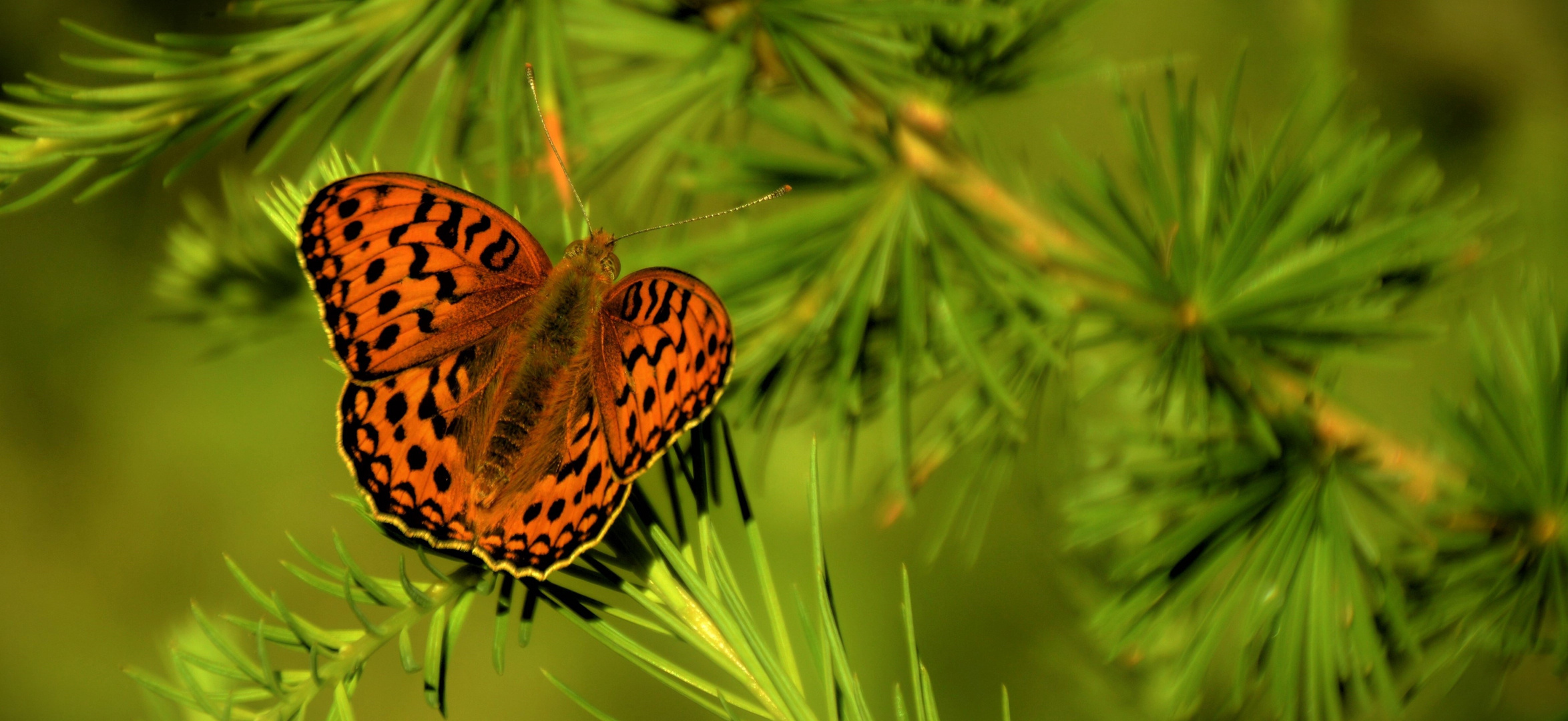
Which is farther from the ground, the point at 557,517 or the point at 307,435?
the point at 307,435

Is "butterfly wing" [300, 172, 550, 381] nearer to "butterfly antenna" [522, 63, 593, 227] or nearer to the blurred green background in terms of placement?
"butterfly antenna" [522, 63, 593, 227]

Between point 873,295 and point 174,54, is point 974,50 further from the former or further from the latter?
point 174,54

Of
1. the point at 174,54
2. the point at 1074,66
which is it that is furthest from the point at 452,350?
the point at 1074,66

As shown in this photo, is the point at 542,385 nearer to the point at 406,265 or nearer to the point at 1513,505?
the point at 406,265

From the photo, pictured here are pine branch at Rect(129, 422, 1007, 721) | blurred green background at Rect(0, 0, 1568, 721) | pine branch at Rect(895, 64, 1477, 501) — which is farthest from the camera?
blurred green background at Rect(0, 0, 1568, 721)

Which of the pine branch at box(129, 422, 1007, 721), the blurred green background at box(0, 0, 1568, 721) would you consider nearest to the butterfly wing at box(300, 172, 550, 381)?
the pine branch at box(129, 422, 1007, 721)

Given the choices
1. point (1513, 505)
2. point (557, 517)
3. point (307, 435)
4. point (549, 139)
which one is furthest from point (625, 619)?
point (307, 435)
